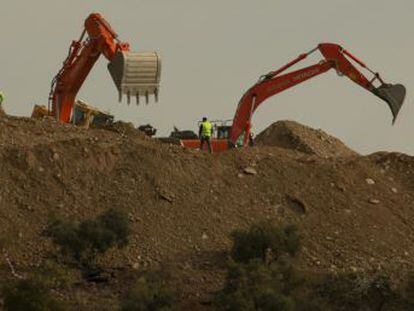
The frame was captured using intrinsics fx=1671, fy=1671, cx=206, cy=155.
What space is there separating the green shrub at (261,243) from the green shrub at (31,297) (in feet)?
19.5

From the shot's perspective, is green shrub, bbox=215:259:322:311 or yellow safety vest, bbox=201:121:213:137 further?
yellow safety vest, bbox=201:121:213:137

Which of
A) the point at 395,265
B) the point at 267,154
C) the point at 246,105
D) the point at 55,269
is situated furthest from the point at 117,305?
the point at 246,105

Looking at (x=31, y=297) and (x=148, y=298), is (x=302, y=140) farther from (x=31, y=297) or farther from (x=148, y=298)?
(x=31, y=297)

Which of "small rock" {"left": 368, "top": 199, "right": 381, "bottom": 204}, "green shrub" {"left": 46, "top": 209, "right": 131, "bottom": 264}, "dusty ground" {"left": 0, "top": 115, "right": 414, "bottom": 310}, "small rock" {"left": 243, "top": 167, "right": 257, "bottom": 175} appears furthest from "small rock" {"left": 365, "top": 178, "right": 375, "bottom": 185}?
"green shrub" {"left": 46, "top": 209, "right": 131, "bottom": 264}

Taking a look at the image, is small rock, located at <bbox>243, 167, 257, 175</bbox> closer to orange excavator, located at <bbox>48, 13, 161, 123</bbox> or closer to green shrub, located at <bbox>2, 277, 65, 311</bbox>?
orange excavator, located at <bbox>48, 13, 161, 123</bbox>

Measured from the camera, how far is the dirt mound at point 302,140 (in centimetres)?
5788

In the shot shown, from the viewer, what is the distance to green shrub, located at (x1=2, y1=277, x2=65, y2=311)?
36.7m

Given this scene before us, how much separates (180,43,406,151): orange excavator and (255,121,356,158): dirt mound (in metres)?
3.95

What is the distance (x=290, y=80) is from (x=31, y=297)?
1910 cm

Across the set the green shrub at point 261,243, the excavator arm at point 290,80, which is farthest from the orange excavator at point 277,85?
the green shrub at point 261,243

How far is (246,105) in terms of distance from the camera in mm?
53531

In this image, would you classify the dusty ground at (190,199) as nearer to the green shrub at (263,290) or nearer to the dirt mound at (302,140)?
the green shrub at (263,290)

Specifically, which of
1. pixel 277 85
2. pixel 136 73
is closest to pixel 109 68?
pixel 136 73

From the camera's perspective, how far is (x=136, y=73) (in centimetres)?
4781
